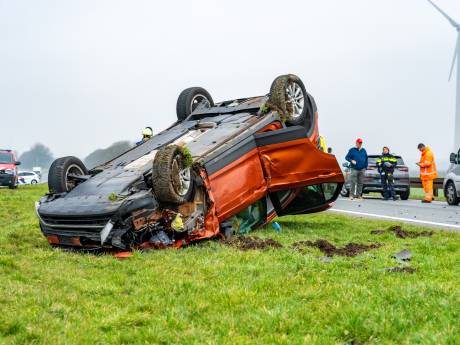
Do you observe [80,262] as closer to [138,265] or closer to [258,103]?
[138,265]

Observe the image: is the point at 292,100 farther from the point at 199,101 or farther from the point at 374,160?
the point at 374,160

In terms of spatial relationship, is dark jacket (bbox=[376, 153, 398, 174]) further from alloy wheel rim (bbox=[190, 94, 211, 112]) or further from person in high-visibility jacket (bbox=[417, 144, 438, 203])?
alloy wheel rim (bbox=[190, 94, 211, 112])

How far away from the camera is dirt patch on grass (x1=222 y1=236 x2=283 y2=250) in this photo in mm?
6000

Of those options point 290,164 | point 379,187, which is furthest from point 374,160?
point 290,164

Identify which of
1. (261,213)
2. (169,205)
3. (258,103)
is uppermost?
(258,103)

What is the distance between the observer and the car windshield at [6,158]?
21.1 m

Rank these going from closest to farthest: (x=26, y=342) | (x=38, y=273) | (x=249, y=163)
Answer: (x=26, y=342) → (x=38, y=273) → (x=249, y=163)

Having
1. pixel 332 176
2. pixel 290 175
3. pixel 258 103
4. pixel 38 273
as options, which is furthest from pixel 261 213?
pixel 38 273

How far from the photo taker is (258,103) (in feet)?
26.2

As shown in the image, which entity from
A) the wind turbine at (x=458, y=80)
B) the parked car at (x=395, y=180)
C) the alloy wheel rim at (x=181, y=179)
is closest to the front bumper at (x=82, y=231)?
the alloy wheel rim at (x=181, y=179)

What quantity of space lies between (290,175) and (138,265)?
2.99m

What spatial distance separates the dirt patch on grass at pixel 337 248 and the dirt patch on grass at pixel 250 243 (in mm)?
261

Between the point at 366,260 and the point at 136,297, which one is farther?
the point at 366,260

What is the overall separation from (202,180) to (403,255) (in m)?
2.45
